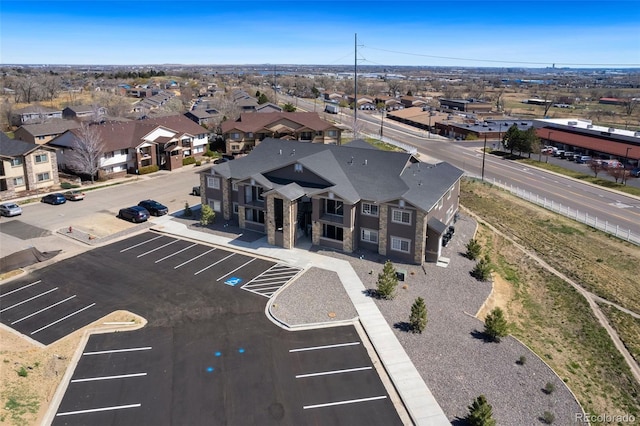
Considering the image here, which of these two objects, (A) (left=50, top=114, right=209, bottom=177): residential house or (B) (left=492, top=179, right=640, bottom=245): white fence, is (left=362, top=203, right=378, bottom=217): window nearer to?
(B) (left=492, top=179, right=640, bottom=245): white fence

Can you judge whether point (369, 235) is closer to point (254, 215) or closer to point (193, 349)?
point (254, 215)

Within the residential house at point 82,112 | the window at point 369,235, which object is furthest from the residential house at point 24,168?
the residential house at point 82,112

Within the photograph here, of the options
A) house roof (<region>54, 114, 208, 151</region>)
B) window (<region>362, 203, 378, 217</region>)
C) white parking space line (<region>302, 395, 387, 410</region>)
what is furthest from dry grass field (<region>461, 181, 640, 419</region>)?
house roof (<region>54, 114, 208, 151</region>)

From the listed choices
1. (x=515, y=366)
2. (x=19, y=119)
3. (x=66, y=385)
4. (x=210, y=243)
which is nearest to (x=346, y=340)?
(x=515, y=366)

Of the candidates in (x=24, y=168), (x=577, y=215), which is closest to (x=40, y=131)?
(x=24, y=168)

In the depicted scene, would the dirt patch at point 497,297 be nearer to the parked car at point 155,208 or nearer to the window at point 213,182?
the window at point 213,182

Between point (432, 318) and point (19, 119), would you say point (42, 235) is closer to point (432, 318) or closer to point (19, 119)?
point (432, 318)
